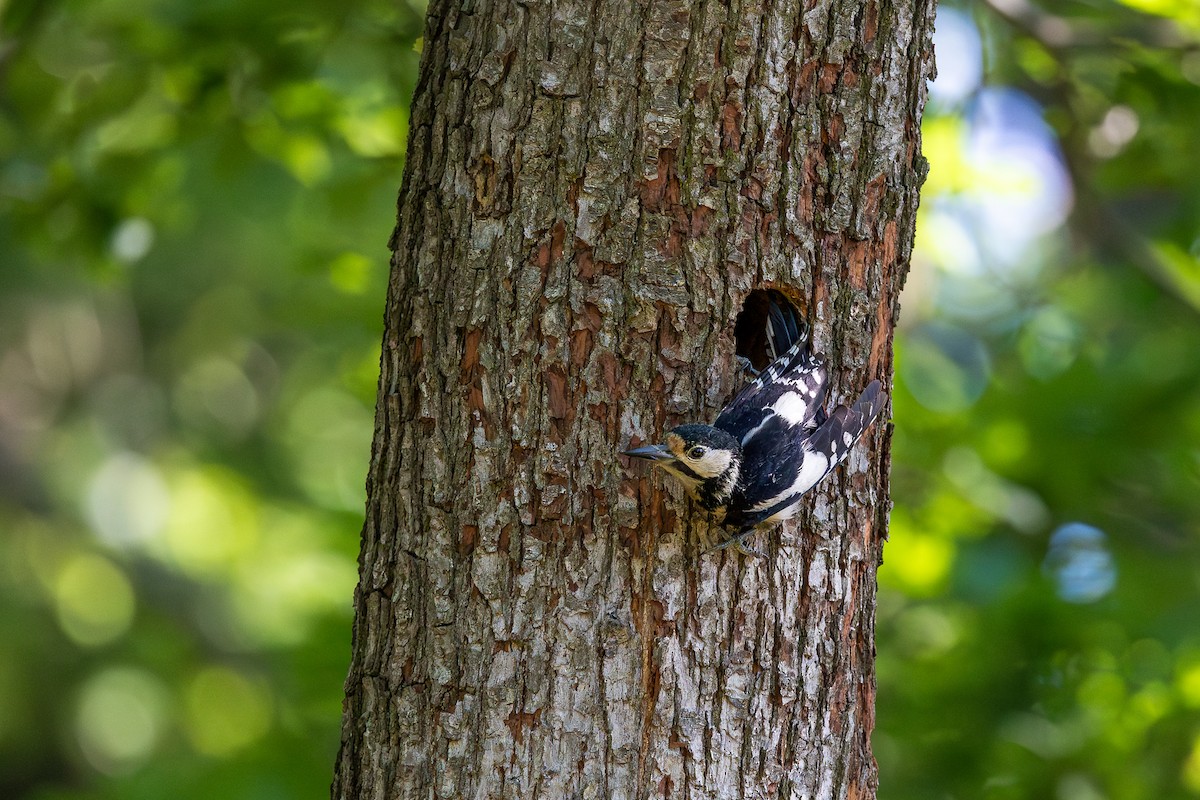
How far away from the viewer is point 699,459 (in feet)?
6.99

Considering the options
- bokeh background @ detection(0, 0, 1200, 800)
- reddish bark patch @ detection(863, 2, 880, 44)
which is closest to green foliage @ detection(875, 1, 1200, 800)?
bokeh background @ detection(0, 0, 1200, 800)

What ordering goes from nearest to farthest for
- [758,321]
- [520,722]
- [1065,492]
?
[520,722] < [758,321] < [1065,492]

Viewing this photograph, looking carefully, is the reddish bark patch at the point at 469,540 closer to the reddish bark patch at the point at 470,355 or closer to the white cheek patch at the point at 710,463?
the reddish bark patch at the point at 470,355

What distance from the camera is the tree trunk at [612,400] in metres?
2.23

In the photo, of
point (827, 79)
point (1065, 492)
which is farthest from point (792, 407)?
point (1065, 492)

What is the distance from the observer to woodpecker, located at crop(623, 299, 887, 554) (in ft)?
7.07

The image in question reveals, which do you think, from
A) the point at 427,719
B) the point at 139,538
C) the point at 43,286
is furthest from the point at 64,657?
the point at 427,719

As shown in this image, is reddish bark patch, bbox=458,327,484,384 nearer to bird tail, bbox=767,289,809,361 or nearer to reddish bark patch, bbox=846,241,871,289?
bird tail, bbox=767,289,809,361

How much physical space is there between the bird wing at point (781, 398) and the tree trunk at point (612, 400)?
48 millimetres

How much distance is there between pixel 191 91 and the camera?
398 centimetres

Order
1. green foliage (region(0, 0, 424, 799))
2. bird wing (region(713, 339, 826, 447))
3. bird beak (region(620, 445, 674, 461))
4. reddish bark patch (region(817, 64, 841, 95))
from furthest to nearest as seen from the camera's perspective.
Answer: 1. green foliage (region(0, 0, 424, 799))
2. reddish bark patch (region(817, 64, 841, 95))
3. bird wing (region(713, 339, 826, 447))
4. bird beak (region(620, 445, 674, 461))

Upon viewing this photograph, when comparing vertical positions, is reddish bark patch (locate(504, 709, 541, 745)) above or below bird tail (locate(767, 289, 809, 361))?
below

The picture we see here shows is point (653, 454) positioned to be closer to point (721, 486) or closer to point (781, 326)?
point (721, 486)

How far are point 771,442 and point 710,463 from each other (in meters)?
0.26
